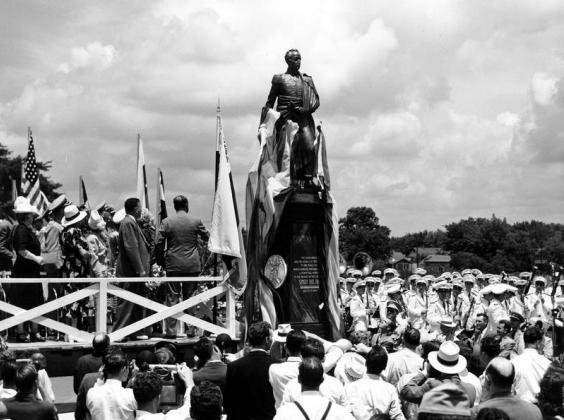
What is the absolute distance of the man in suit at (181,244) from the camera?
13.5 metres

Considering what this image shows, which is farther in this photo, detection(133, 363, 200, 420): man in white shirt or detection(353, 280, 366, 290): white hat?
detection(353, 280, 366, 290): white hat

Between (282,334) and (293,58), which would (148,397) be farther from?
(293,58)

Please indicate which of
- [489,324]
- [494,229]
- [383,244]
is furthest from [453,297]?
[494,229]

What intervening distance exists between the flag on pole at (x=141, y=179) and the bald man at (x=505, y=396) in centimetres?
1338

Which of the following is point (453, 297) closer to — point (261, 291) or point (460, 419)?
point (261, 291)

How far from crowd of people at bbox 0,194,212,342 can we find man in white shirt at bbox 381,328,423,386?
5212mm

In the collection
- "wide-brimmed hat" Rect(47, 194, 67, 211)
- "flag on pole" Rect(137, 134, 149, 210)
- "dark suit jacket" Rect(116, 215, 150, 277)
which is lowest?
"dark suit jacket" Rect(116, 215, 150, 277)

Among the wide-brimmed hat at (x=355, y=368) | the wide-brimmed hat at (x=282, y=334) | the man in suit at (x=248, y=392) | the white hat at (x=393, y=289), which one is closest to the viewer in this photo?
the man in suit at (x=248, y=392)

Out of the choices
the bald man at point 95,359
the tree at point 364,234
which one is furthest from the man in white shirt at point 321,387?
the tree at point 364,234

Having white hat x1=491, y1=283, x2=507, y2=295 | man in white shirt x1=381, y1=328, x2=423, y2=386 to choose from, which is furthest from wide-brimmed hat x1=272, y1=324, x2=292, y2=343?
white hat x1=491, y1=283, x2=507, y2=295

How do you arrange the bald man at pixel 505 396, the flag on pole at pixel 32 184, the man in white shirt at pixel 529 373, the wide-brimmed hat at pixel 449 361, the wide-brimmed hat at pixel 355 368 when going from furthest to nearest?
the flag on pole at pixel 32 184 → the man in white shirt at pixel 529 373 → the wide-brimmed hat at pixel 355 368 → the wide-brimmed hat at pixel 449 361 → the bald man at pixel 505 396

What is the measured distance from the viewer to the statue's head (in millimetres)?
13734

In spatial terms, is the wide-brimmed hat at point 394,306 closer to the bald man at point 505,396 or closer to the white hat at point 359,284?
the white hat at point 359,284

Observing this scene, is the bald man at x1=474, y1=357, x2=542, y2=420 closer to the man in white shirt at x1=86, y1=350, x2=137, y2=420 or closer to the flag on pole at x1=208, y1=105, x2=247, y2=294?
the man in white shirt at x1=86, y1=350, x2=137, y2=420
